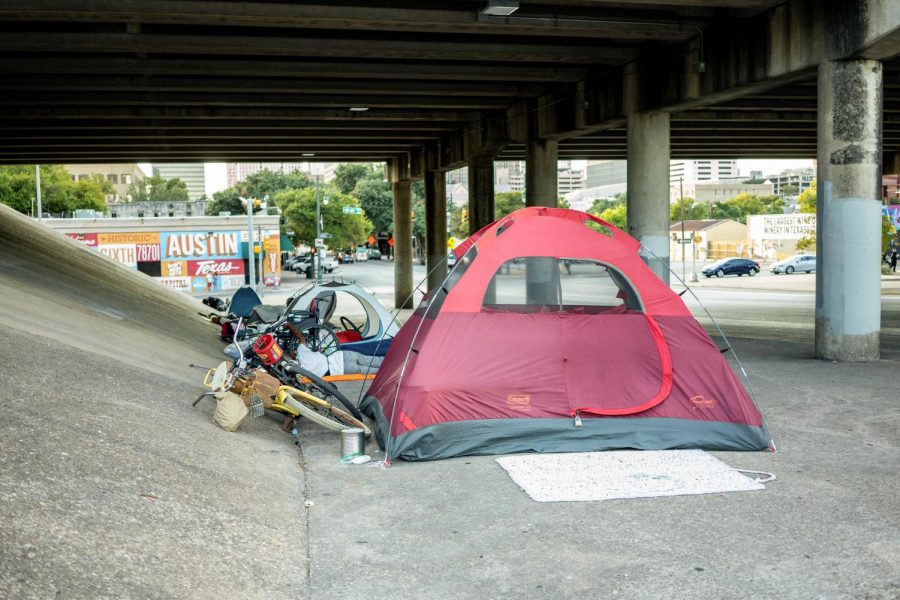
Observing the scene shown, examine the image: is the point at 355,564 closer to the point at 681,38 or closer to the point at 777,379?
the point at 777,379

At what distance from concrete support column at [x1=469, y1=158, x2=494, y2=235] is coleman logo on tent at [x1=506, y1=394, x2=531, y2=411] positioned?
2113 cm

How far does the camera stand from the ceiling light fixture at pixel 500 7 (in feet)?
46.4

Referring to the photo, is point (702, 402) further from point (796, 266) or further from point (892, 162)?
point (796, 266)

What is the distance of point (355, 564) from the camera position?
18.4 ft

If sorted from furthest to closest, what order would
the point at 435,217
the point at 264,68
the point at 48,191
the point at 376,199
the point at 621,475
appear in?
the point at 376,199 < the point at 48,191 < the point at 435,217 < the point at 264,68 < the point at 621,475

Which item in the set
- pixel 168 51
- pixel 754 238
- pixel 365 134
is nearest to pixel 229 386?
pixel 168 51

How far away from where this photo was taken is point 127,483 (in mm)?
5922

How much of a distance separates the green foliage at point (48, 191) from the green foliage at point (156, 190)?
5898 cm

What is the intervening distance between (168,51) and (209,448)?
35.2ft

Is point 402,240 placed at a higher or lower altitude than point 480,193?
lower

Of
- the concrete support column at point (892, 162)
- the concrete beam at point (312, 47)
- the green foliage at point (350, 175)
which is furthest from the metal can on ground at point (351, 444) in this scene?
the green foliage at point (350, 175)

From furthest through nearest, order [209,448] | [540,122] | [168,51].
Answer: [540,122], [168,51], [209,448]

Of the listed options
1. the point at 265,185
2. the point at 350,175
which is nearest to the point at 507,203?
the point at 350,175

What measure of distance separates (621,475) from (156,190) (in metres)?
162
